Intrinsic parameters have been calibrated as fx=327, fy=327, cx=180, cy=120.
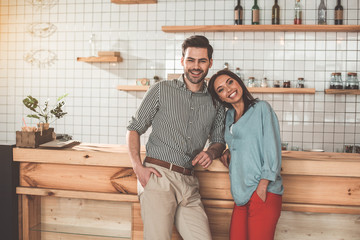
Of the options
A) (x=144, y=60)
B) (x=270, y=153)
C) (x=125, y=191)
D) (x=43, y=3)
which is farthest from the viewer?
(x=43, y=3)

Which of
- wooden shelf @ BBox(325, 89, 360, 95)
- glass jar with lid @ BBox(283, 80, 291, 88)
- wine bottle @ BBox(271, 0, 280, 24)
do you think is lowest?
wooden shelf @ BBox(325, 89, 360, 95)

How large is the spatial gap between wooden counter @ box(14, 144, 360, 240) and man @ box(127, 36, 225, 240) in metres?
0.22

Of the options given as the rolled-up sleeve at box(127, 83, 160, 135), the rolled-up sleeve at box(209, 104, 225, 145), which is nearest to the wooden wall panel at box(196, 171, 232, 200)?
the rolled-up sleeve at box(209, 104, 225, 145)

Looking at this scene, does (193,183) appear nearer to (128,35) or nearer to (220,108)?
(220,108)

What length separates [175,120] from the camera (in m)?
1.73

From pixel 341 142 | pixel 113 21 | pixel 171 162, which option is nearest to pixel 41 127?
pixel 171 162

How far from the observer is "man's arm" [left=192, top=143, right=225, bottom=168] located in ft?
5.59

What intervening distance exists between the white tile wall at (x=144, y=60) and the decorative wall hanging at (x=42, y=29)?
0.16ft

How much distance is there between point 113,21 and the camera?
3766 mm

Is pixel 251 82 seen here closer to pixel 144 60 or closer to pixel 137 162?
pixel 144 60

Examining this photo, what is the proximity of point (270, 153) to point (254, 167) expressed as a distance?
10 cm

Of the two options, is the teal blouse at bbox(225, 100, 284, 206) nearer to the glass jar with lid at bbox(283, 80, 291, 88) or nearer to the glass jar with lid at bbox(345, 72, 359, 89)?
the glass jar with lid at bbox(283, 80, 291, 88)

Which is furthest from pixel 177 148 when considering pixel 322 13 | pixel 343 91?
pixel 322 13

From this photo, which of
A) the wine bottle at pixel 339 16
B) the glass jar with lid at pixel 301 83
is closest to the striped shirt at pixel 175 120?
the glass jar with lid at pixel 301 83
